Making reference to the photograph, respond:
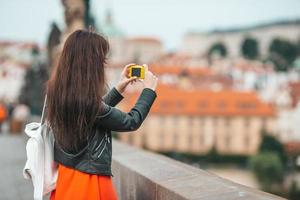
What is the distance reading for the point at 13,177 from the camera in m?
6.07

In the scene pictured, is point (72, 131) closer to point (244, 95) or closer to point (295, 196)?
point (295, 196)

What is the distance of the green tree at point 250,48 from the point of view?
10868 centimetres

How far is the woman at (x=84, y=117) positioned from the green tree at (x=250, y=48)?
107 m

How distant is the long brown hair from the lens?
7.36ft

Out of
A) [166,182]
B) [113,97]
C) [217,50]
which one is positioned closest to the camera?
[113,97]

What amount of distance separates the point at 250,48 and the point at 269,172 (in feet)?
199

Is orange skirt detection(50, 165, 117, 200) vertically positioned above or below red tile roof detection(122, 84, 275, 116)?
above

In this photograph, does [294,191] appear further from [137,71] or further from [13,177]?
[137,71]

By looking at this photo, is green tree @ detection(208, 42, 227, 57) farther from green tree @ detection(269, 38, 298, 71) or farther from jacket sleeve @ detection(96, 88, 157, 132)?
jacket sleeve @ detection(96, 88, 157, 132)

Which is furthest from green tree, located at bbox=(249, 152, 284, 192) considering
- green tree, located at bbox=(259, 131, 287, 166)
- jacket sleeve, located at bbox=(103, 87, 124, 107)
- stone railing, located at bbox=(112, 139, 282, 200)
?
jacket sleeve, located at bbox=(103, 87, 124, 107)

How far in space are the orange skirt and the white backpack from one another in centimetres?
5

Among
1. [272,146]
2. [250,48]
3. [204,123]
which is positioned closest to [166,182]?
[272,146]

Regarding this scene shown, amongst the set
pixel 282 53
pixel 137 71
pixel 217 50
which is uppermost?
pixel 217 50

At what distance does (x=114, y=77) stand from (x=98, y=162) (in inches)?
3387
